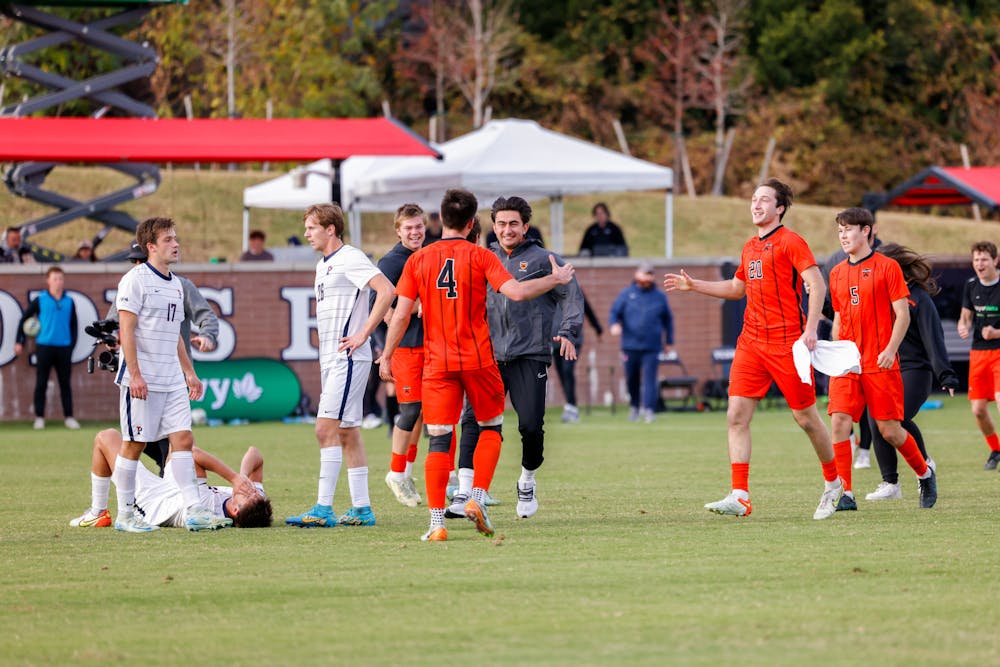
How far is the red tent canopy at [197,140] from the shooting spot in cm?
2411

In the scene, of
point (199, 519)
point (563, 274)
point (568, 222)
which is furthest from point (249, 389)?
point (568, 222)

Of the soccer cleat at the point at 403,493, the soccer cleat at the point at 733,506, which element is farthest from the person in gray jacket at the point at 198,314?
the soccer cleat at the point at 733,506

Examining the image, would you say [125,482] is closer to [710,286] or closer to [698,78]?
[710,286]

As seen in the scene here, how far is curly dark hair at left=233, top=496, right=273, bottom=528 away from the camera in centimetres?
977

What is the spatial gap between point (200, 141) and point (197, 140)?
0.06 metres

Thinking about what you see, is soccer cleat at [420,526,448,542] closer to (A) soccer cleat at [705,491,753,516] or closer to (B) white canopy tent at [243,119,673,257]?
(A) soccer cleat at [705,491,753,516]

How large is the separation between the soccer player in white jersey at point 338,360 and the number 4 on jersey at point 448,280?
88 centimetres

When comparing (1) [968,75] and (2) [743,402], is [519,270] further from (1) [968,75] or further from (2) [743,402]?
(1) [968,75]

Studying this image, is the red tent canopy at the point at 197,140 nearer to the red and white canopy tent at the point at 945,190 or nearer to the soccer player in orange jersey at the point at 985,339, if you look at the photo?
the red and white canopy tent at the point at 945,190

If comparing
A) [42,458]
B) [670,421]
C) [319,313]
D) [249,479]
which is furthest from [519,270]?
[670,421]

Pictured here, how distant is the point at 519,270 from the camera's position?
1007 centimetres

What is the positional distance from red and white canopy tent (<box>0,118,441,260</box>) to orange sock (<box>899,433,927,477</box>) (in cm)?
1486

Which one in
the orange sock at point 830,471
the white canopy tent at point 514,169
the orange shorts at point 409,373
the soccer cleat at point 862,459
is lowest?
the soccer cleat at point 862,459

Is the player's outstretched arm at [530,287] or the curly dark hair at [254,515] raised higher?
the player's outstretched arm at [530,287]
